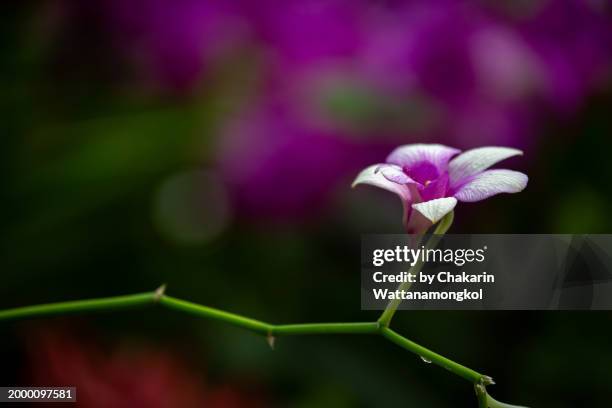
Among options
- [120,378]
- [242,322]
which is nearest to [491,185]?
[242,322]

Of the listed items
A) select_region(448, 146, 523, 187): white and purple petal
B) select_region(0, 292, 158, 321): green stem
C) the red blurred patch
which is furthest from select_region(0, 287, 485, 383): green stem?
the red blurred patch

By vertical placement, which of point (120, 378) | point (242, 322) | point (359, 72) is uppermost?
point (359, 72)

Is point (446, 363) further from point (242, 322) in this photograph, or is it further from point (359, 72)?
point (359, 72)

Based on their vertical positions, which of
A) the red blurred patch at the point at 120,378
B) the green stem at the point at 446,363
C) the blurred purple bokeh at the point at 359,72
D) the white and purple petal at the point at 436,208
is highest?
the blurred purple bokeh at the point at 359,72

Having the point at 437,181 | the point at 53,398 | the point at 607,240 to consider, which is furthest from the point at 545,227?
the point at 53,398

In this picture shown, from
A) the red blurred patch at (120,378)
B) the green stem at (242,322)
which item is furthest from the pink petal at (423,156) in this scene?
the red blurred patch at (120,378)

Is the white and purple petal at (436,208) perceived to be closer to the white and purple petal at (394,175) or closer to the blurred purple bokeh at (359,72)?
the white and purple petal at (394,175)

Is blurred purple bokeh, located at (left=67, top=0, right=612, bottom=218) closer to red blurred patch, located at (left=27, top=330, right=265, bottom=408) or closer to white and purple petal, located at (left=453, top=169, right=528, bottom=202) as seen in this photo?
red blurred patch, located at (left=27, top=330, right=265, bottom=408)
